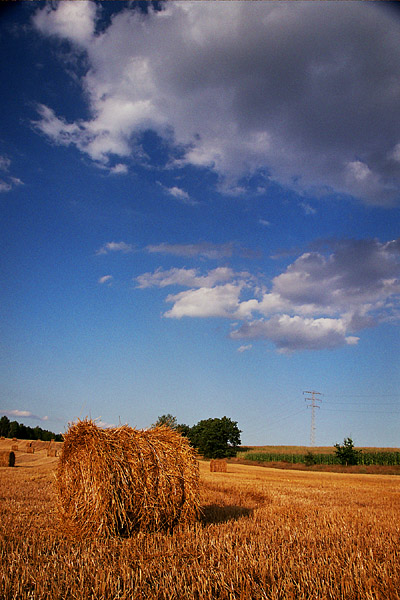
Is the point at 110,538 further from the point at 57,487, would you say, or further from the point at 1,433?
the point at 1,433

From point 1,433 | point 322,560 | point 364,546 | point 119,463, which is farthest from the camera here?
point 1,433

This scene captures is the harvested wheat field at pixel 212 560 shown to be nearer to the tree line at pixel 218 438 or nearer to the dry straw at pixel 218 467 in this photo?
the dry straw at pixel 218 467

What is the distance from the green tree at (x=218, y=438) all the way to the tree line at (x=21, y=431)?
33.4 m

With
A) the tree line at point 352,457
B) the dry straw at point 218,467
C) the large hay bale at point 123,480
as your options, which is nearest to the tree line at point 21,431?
the tree line at point 352,457

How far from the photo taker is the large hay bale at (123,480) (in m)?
6.78

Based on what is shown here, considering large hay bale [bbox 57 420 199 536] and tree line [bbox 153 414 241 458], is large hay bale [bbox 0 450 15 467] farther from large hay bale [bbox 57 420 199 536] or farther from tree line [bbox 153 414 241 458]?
tree line [bbox 153 414 241 458]

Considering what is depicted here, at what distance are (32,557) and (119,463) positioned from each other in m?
1.96

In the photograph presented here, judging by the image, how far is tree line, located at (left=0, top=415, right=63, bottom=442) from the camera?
94250 millimetres

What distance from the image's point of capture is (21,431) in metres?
95.3

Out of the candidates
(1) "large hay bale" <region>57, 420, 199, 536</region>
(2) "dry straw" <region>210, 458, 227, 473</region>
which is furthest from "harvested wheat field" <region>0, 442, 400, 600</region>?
(2) "dry straw" <region>210, 458, 227, 473</region>

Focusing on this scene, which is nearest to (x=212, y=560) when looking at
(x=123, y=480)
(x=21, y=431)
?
(x=123, y=480)

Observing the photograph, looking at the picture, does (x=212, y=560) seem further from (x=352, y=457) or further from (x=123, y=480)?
(x=352, y=457)

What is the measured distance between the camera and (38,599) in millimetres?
3916

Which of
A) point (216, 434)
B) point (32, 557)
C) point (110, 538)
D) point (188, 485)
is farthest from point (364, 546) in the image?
point (216, 434)
